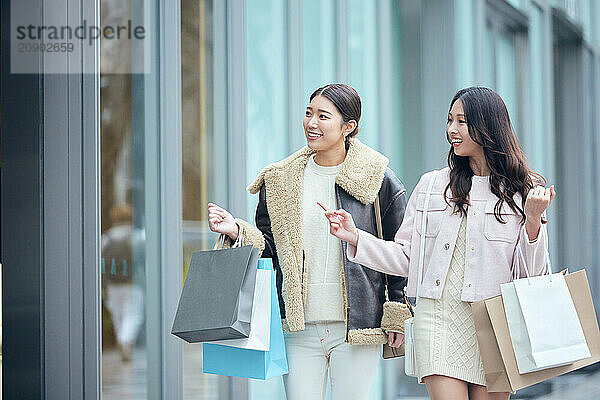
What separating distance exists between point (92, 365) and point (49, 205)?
77cm

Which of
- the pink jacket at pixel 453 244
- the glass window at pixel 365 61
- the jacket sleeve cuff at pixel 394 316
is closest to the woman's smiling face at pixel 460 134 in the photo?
the pink jacket at pixel 453 244

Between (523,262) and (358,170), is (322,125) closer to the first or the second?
(358,170)

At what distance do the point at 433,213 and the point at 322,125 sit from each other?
0.56 metres

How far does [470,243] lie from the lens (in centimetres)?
319

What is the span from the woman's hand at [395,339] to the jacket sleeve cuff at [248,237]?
0.61 metres

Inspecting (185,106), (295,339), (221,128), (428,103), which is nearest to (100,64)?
(185,106)

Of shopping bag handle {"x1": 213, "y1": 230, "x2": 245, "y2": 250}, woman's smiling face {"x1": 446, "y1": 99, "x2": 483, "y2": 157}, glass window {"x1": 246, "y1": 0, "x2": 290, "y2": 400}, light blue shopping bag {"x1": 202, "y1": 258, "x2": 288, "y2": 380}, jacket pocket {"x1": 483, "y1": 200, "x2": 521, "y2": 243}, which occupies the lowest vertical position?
light blue shopping bag {"x1": 202, "y1": 258, "x2": 288, "y2": 380}

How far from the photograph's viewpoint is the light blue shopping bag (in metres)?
3.26

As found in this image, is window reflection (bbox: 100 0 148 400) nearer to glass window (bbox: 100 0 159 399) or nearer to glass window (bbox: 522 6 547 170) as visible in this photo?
glass window (bbox: 100 0 159 399)

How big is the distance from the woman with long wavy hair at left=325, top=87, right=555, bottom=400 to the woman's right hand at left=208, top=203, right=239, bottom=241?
401 mm

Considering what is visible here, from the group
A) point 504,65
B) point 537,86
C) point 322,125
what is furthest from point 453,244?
point 537,86

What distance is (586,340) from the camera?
311 centimetres

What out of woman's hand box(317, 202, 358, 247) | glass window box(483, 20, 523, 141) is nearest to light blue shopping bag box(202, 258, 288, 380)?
woman's hand box(317, 202, 358, 247)

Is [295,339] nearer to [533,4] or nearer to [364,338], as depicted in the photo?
[364,338]
